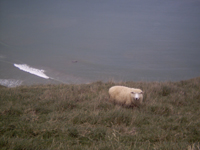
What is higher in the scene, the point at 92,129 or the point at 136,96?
the point at 136,96

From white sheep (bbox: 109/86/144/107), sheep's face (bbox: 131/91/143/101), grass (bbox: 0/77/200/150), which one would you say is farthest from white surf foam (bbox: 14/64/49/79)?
grass (bbox: 0/77/200/150)

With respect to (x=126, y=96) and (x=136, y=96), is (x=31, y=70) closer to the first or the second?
(x=126, y=96)

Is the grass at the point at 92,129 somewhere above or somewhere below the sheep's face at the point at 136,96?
below

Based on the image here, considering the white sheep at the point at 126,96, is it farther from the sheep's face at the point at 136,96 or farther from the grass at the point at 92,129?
the grass at the point at 92,129

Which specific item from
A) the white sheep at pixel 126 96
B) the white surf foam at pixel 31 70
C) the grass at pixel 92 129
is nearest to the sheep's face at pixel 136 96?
the white sheep at pixel 126 96

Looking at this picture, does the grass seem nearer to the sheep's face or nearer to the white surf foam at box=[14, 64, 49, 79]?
the sheep's face

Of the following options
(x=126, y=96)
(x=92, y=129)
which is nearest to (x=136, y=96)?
(x=126, y=96)

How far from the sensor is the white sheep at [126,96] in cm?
641

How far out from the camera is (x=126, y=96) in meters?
6.76

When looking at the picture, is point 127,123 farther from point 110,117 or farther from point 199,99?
point 199,99

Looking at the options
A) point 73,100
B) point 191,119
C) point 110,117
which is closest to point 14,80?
point 73,100

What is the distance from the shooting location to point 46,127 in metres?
3.86

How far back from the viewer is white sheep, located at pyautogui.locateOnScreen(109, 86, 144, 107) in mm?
6405

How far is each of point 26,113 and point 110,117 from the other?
86.9 inches
